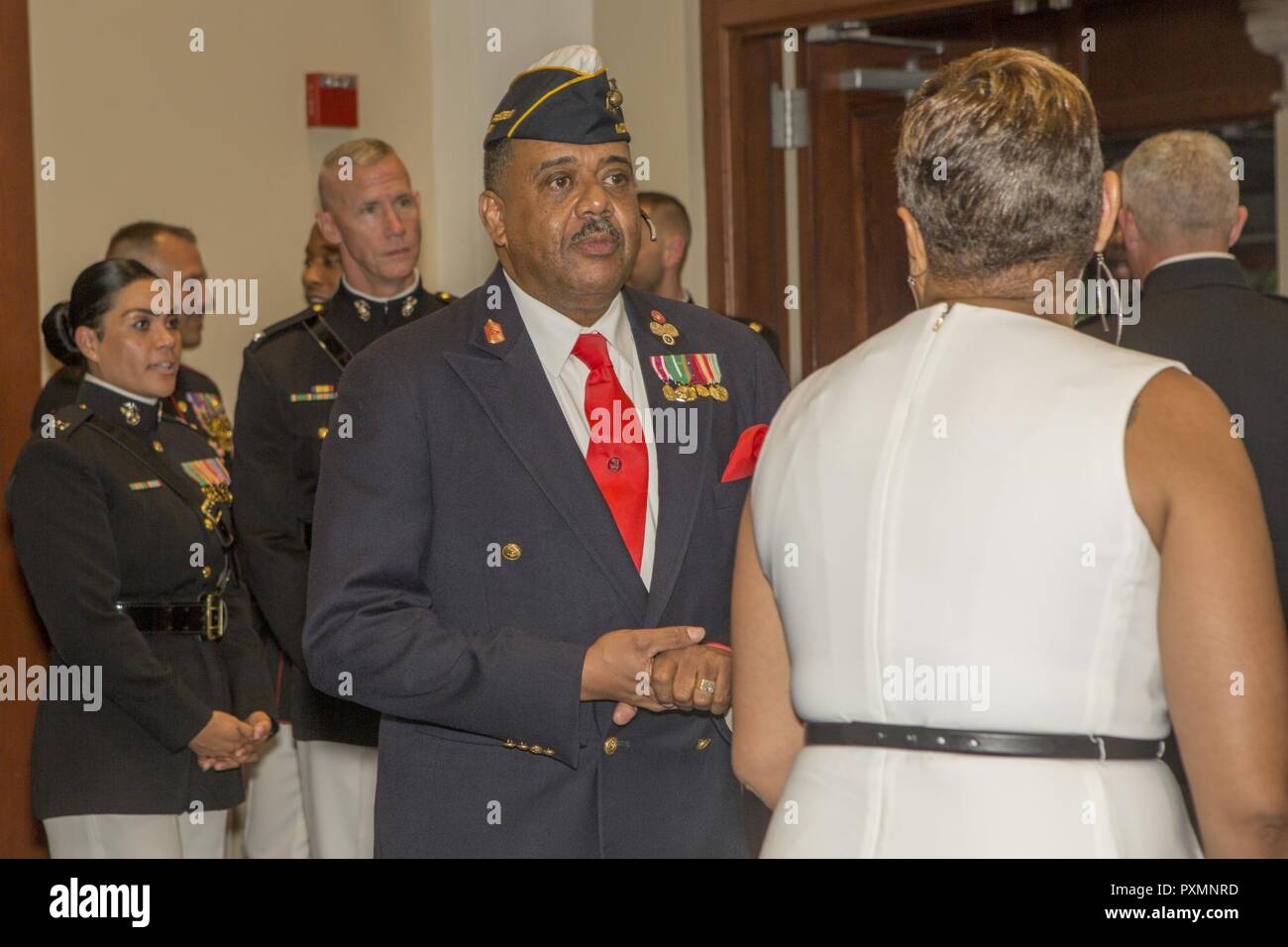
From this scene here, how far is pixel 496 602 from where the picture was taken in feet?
5.99

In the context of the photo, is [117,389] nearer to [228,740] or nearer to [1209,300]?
[228,740]

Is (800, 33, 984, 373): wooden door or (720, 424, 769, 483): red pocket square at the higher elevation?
(800, 33, 984, 373): wooden door

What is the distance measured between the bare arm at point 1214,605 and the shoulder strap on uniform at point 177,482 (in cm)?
221

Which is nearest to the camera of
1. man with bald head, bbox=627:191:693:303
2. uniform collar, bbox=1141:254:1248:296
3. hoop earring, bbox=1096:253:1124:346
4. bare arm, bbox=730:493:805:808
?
bare arm, bbox=730:493:805:808

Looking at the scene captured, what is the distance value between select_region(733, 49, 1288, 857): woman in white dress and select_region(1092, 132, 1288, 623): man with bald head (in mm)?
1459

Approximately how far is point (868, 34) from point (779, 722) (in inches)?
129

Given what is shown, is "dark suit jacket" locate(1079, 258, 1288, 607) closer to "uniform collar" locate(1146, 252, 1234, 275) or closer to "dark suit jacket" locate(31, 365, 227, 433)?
"uniform collar" locate(1146, 252, 1234, 275)

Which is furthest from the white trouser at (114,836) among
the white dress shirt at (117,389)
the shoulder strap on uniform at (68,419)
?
the white dress shirt at (117,389)

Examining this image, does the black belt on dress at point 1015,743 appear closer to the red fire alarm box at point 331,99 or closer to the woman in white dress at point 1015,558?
the woman in white dress at point 1015,558

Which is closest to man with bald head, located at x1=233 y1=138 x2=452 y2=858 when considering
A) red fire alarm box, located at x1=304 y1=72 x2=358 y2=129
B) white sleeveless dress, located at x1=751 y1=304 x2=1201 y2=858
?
red fire alarm box, located at x1=304 y1=72 x2=358 y2=129

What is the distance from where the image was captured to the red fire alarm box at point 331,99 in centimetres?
420

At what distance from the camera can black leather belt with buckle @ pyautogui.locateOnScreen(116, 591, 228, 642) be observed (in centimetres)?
294

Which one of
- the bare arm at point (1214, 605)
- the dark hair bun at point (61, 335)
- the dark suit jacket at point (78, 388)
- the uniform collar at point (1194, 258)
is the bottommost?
the bare arm at point (1214, 605)
